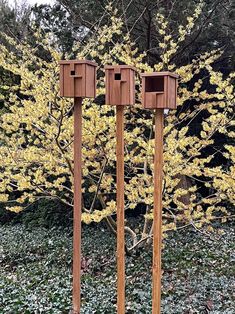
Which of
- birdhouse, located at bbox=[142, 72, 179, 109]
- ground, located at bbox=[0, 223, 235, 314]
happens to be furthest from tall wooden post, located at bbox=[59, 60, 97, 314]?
ground, located at bbox=[0, 223, 235, 314]

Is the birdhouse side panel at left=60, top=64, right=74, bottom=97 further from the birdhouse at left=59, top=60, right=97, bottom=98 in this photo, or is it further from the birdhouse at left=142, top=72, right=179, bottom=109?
the birdhouse at left=142, top=72, right=179, bottom=109

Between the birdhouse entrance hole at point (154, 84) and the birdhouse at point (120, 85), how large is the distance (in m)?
0.07

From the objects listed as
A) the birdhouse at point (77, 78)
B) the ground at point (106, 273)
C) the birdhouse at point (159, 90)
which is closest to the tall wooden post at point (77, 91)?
the birdhouse at point (77, 78)

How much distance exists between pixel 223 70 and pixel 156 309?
4213 millimetres

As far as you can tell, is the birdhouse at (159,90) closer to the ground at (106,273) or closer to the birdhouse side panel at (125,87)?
the birdhouse side panel at (125,87)

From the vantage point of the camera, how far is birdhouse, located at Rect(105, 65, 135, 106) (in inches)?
69.9

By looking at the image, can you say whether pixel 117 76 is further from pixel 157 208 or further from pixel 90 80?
pixel 157 208

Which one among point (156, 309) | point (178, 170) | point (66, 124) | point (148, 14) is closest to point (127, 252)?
point (178, 170)

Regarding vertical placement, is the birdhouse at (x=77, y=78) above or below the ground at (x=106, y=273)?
above

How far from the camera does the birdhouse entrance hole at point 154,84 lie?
70.9 inches

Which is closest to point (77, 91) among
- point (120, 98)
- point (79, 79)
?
point (79, 79)

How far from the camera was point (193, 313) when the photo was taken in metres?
2.64

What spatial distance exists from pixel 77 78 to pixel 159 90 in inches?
14.3

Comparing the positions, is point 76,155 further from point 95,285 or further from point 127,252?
point 127,252
